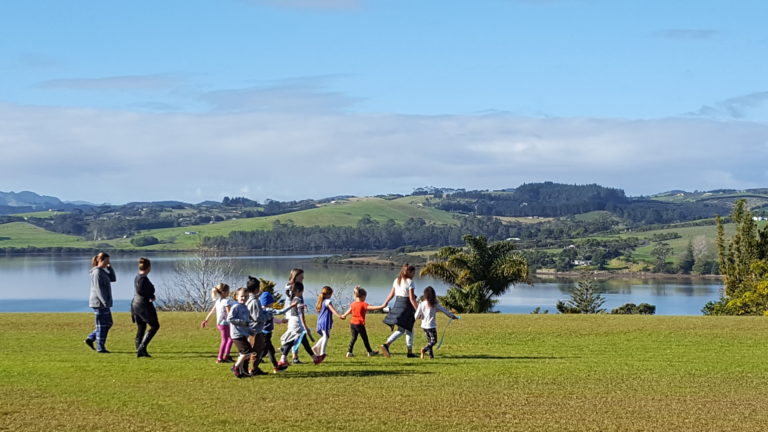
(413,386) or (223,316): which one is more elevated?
(223,316)

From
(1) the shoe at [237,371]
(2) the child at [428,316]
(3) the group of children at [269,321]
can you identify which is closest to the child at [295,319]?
(3) the group of children at [269,321]

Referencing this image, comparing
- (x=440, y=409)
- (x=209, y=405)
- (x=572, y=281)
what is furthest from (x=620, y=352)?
(x=572, y=281)

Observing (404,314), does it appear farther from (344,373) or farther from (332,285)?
(332,285)

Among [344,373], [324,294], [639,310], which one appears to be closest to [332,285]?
[639,310]

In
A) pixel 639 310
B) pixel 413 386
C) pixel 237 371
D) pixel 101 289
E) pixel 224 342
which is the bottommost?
pixel 639 310

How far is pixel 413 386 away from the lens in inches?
640

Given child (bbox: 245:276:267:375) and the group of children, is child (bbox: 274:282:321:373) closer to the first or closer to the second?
the group of children

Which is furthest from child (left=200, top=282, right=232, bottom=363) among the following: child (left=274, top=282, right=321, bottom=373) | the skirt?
the skirt

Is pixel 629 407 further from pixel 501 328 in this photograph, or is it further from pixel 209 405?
pixel 501 328

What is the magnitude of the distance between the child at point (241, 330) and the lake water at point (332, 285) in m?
64.6

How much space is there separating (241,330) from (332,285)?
91776 mm

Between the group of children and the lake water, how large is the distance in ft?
203

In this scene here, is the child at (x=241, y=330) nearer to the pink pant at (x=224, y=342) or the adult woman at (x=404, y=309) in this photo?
the pink pant at (x=224, y=342)

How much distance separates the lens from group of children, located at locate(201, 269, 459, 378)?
664 inches
